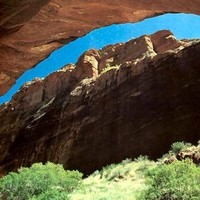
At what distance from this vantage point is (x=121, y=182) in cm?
2198

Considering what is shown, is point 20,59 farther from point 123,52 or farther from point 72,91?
point 123,52

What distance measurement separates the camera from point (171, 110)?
2853cm

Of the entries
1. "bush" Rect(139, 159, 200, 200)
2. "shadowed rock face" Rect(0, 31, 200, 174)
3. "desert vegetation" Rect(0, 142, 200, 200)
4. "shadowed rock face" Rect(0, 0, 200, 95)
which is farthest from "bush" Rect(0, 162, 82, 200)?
"shadowed rock face" Rect(0, 0, 200, 95)

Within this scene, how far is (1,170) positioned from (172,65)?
22198 millimetres

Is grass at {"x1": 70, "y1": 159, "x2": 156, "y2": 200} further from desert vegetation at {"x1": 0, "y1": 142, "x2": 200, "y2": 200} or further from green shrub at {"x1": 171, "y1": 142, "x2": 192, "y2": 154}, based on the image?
green shrub at {"x1": 171, "y1": 142, "x2": 192, "y2": 154}

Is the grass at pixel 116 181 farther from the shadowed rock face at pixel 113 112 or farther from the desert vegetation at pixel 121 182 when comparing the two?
the shadowed rock face at pixel 113 112

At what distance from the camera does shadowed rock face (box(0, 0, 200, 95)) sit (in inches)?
242

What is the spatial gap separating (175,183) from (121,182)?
9283 mm

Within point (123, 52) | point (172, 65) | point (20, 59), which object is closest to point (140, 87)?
point (172, 65)

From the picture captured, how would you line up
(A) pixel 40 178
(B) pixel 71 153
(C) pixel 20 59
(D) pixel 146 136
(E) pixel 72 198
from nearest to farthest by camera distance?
(C) pixel 20 59
(E) pixel 72 198
(A) pixel 40 178
(D) pixel 146 136
(B) pixel 71 153

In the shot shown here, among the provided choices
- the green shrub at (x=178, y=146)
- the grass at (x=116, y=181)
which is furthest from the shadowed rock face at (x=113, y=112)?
the grass at (x=116, y=181)

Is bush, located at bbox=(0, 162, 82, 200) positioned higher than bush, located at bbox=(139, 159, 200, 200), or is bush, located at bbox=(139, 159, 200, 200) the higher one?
bush, located at bbox=(139, 159, 200, 200)

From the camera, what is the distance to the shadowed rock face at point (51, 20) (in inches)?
242

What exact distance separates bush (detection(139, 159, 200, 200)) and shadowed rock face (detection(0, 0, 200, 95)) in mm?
7306
